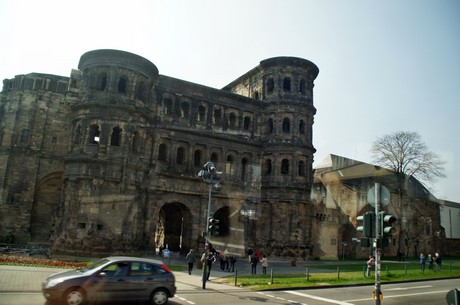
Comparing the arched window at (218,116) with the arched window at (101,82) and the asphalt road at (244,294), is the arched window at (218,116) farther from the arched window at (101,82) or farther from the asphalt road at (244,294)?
the asphalt road at (244,294)

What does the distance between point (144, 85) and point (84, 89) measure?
4.46 metres

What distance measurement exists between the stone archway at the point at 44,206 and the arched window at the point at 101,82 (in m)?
8.71

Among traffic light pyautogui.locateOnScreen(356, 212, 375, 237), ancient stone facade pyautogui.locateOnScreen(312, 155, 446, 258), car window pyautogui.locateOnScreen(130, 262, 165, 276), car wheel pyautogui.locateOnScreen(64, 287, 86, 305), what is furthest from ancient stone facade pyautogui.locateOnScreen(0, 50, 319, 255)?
traffic light pyautogui.locateOnScreen(356, 212, 375, 237)

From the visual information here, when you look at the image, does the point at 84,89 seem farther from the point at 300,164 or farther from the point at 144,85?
the point at 300,164

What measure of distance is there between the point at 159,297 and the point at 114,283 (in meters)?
1.47

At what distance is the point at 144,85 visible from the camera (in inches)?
1134

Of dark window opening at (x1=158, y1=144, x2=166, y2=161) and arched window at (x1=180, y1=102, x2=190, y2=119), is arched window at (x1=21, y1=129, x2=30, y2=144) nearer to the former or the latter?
dark window opening at (x1=158, y1=144, x2=166, y2=161)

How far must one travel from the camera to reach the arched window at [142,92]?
93.3 feet

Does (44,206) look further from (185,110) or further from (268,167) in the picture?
(268,167)

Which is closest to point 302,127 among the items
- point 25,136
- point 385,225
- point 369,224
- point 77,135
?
point 77,135

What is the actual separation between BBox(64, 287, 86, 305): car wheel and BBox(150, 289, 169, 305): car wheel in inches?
80.1

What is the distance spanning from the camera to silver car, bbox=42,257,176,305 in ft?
33.4

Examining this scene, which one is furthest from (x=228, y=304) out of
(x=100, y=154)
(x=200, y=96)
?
(x=200, y=96)

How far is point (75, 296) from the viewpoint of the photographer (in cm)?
1019
